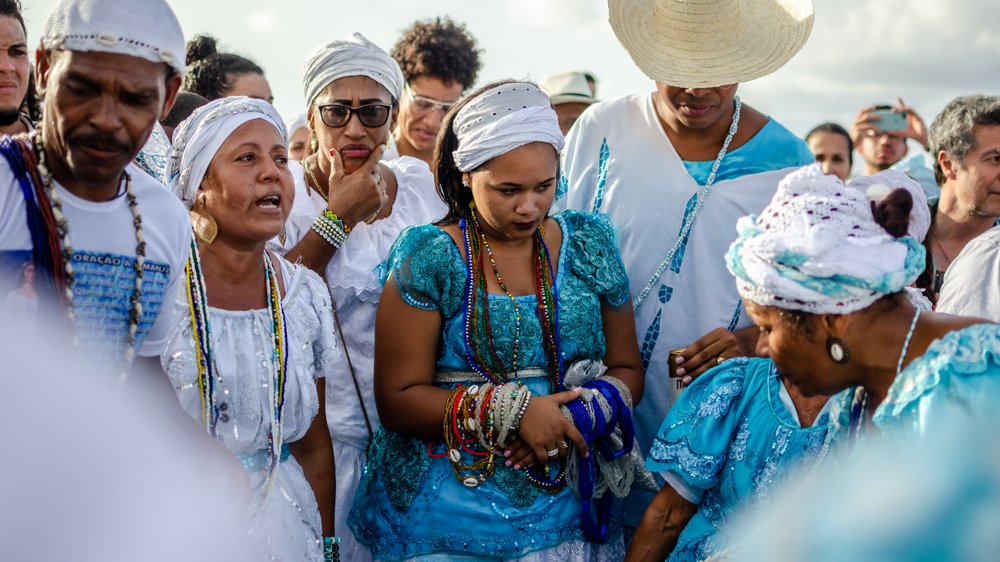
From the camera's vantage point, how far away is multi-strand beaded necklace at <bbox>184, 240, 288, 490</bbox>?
302 centimetres

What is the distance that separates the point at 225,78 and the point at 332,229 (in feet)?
5.31

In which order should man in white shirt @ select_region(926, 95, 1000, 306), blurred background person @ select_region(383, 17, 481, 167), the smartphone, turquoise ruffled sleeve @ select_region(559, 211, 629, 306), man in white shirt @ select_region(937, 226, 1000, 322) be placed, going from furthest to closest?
the smartphone → blurred background person @ select_region(383, 17, 481, 167) → man in white shirt @ select_region(926, 95, 1000, 306) → man in white shirt @ select_region(937, 226, 1000, 322) → turquoise ruffled sleeve @ select_region(559, 211, 629, 306)

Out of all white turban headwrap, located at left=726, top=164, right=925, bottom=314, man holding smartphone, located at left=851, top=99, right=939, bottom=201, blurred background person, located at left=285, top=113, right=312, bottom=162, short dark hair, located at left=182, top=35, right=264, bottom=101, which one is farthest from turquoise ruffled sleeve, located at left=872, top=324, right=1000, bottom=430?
man holding smartphone, located at left=851, top=99, right=939, bottom=201

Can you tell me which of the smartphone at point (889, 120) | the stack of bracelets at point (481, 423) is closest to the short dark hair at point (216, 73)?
the stack of bracelets at point (481, 423)

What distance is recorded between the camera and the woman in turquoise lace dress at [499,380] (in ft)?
11.0

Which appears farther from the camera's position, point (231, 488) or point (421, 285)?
point (421, 285)

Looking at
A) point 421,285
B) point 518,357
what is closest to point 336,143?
point 421,285

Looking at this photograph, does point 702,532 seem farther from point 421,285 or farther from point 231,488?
point 231,488

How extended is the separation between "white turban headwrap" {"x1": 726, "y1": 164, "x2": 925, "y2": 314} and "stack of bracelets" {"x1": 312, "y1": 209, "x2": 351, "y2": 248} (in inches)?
70.4

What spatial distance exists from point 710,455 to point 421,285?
105cm

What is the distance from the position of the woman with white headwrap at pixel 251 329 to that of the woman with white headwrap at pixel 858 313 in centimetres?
141

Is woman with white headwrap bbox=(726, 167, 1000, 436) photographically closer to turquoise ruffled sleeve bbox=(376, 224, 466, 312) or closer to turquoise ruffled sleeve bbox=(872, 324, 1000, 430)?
turquoise ruffled sleeve bbox=(872, 324, 1000, 430)

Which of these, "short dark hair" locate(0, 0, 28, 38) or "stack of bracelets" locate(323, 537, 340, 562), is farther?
"short dark hair" locate(0, 0, 28, 38)

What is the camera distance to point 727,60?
4152 mm
